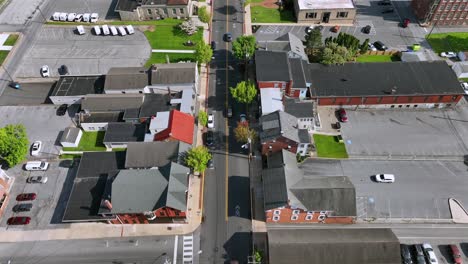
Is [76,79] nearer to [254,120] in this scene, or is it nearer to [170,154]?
[170,154]

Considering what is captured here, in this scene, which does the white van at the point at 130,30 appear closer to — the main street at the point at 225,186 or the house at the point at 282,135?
the main street at the point at 225,186

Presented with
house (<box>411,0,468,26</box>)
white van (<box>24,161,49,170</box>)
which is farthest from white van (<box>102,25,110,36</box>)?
house (<box>411,0,468,26</box>)

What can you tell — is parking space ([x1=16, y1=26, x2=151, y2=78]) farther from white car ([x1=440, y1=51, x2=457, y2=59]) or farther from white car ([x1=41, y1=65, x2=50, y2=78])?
white car ([x1=440, y1=51, x2=457, y2=59])

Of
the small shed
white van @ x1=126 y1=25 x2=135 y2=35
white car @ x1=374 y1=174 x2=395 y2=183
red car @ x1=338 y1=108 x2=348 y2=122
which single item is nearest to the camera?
white car @ x1=374 y1=174 x2=395 y2=183

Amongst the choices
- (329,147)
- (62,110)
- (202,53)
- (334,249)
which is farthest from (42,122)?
(334,249)

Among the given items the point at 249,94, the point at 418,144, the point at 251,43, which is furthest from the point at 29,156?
the point at 418,144

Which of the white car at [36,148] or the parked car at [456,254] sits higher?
the white car at [36,148]

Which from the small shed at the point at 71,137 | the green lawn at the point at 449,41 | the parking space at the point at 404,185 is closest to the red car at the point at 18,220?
the small shed at the point at 71,137

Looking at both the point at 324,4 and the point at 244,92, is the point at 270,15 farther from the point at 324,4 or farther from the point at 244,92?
the point at 244,92
